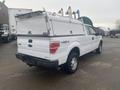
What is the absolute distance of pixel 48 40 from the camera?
14.0ft

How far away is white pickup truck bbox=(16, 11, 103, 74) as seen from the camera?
434 cm

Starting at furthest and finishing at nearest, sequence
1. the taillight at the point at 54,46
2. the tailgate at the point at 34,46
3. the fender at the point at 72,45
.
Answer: the fender at the point at 72,45 < the tailgate at the point at 34,46 < the taillight at the point at 54,46

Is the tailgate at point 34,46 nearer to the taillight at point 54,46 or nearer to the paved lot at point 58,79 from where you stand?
the taillight at point 54,46

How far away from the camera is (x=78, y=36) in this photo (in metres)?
5.73

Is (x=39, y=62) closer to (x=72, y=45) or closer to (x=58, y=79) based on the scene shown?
(x=58, y=79)

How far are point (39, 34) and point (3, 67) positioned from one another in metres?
2.89

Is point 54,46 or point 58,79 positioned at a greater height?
point 54,46

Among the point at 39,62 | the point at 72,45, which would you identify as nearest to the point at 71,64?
the point at 72,45

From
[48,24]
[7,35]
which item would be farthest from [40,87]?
[7,35]

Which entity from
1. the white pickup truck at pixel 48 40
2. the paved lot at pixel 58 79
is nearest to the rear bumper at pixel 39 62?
the white pickup truck at pixel 48 40

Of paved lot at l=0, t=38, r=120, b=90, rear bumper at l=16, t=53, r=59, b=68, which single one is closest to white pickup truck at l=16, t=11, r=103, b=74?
rear bumper at l=16, t=53, r=59, b=68

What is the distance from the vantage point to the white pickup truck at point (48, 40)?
14.2ft

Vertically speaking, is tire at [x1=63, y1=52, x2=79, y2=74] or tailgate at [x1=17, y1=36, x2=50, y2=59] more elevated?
tailgate at [x1=17, y1=36, x2=50, y2=59]

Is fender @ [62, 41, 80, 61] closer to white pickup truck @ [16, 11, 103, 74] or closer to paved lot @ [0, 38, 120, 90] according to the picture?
white pickup truck @ [16, 11, 103, 74]
